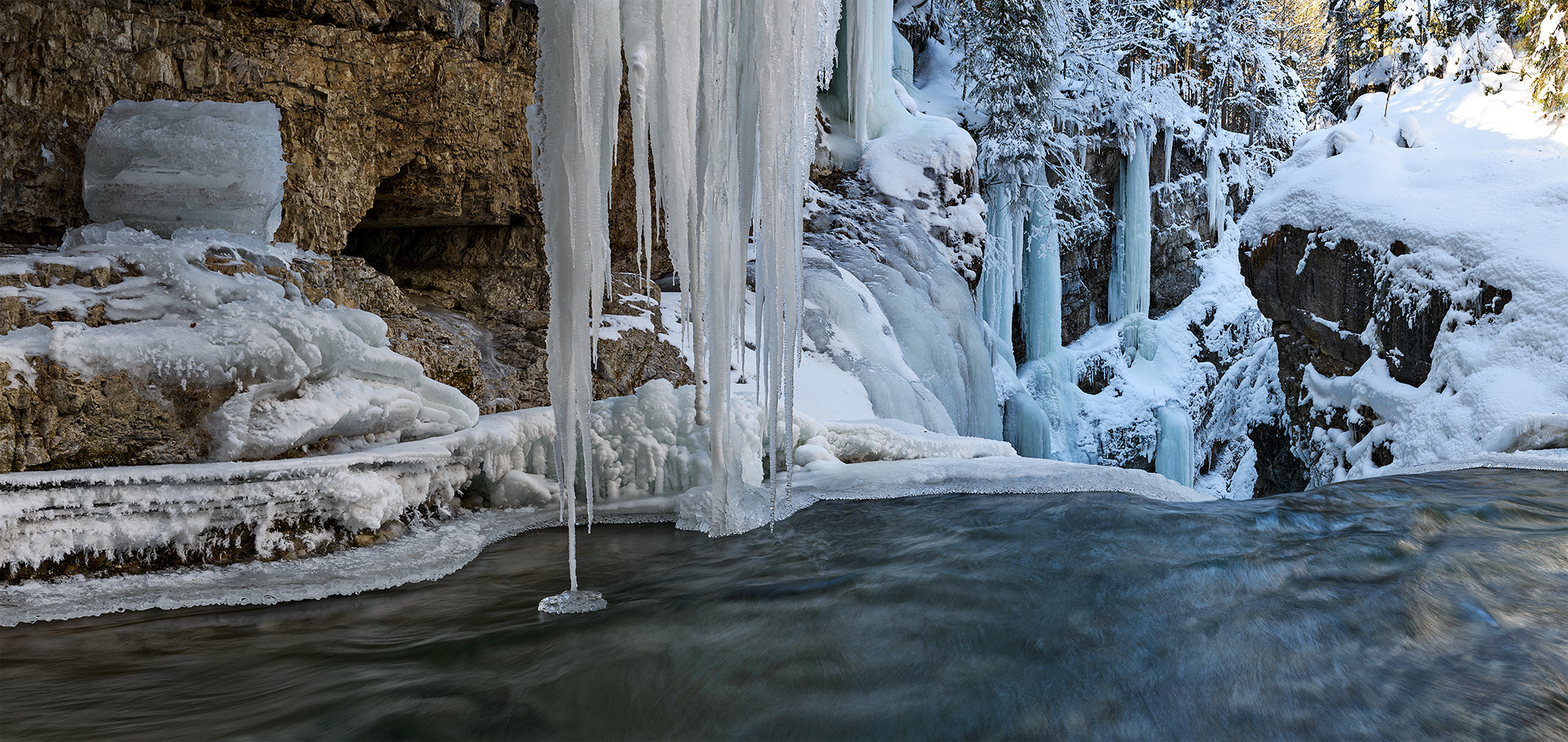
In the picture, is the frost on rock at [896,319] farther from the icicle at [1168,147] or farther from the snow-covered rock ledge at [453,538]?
the icicle at [1168,147]

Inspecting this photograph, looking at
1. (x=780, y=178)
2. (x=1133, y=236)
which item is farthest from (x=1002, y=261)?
(x=780, y=178)

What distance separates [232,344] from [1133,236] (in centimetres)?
1550

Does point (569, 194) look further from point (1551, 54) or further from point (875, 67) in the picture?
point (1551, 54)

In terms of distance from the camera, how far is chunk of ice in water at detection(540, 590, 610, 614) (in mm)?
3014

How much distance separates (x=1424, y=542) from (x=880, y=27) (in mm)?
8518

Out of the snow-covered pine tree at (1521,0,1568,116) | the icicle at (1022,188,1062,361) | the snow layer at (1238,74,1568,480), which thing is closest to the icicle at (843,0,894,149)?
the icicle at (1022,188,1062,361)

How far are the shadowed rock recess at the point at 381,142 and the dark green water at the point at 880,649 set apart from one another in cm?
182

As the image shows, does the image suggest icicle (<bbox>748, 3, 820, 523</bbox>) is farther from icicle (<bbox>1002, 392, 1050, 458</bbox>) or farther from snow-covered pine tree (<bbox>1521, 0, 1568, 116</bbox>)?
snow-covered pine tree (<bbox>1521, 0, 1568, 116</bbox>)

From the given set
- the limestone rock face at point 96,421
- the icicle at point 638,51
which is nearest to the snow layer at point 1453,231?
the icicle at point 638,51

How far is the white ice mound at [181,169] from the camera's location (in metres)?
4.58

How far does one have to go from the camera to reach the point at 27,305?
3.50 m

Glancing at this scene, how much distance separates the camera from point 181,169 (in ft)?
15.2

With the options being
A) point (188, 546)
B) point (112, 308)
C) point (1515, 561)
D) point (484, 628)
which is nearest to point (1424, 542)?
point (1515, 561)

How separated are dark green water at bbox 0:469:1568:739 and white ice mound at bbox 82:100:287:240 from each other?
9.11 feet
